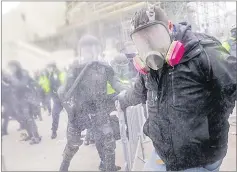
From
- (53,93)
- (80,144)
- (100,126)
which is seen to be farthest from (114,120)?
(53,93)

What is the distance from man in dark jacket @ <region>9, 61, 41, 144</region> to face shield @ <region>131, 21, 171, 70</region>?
0.75 metres

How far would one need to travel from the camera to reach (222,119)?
161 centimetres

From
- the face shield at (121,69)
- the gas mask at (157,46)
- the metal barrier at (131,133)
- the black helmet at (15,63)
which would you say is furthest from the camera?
the metal barrier at (131,133)

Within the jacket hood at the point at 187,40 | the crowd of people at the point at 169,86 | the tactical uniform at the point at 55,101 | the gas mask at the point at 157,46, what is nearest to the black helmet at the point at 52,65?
the crowd of people at the point at 169,86

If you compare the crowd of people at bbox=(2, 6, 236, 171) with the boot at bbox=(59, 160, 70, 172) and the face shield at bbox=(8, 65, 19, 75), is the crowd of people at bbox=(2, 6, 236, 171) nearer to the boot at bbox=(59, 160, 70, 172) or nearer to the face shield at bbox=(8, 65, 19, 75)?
the face shield at bbox=(8, 65, 19, 75)

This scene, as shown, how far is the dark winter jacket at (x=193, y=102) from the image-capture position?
1.48 meters

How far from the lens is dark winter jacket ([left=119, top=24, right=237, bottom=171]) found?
1477 millimetres

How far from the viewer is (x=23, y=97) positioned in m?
2.68

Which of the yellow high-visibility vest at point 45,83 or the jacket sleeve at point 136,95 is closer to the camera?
the jacket sleeve at point 136,95

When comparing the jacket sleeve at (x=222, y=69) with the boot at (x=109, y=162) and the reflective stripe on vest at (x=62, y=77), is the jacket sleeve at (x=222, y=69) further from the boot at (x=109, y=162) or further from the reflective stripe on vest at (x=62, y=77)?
the boot at (x=109, y=162)

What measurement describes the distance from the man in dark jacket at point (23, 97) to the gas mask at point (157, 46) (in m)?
0.74

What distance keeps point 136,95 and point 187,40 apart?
1.68 feet

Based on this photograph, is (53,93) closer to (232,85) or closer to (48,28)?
(48,28)

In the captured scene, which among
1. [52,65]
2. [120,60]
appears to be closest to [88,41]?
[52,65]
